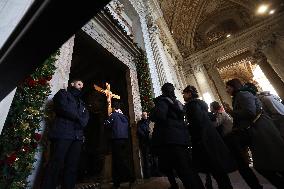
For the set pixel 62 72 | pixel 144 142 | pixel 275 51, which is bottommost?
pixel 144 142

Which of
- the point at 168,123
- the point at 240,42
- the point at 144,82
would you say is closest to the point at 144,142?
the point at 144,82

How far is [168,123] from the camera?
3.00 m

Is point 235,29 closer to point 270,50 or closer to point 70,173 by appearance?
point 270,50

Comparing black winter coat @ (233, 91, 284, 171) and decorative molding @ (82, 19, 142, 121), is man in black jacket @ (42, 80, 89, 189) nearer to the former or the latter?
black winter coat @ (233, 91, 284, 171)

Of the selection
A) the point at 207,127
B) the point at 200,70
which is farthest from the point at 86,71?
the point at 200,70

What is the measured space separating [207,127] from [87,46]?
445 centimetres

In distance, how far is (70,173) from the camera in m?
3.01

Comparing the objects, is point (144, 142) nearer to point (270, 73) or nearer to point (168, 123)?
point (168, 123)

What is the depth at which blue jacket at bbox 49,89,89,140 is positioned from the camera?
2924mm

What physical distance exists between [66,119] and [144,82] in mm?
4557

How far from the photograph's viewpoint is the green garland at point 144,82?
698cm

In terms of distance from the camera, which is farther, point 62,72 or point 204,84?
point 204,84

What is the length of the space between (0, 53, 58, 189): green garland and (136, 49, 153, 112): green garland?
4110 millimetres

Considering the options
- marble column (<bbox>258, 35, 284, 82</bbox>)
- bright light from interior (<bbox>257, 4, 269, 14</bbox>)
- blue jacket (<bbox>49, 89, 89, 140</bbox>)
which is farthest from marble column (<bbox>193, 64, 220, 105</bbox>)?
blue jacket (<bbox>49, 89, 89, 140</bbox>)
